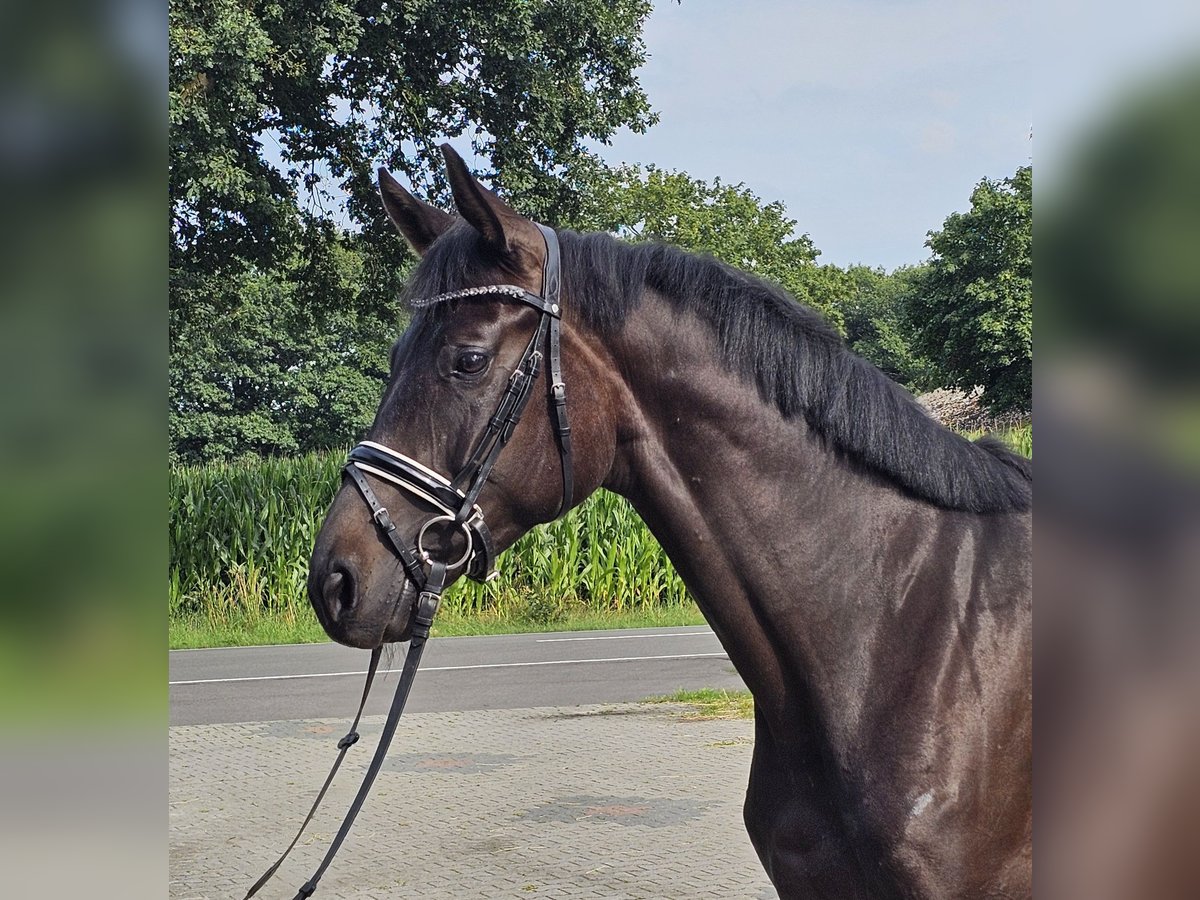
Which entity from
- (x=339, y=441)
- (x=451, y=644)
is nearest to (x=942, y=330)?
(x=339, y=441)

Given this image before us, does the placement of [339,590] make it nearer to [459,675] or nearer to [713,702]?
[713,702]

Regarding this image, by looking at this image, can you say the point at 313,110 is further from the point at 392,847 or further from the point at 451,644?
the point at 392,847

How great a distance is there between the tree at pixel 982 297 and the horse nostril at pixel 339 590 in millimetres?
30601

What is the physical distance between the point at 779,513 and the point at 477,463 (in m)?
0.65

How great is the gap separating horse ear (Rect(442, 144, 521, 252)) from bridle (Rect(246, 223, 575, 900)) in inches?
4.2

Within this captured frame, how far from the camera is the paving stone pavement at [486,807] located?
5.29 meters

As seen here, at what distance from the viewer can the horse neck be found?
7.36ft

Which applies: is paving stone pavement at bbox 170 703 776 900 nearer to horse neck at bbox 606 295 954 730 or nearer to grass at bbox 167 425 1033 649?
horse neck at bbox 606 295 954 730

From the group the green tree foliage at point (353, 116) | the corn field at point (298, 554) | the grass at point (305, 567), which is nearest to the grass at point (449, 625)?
the grass at point (305, 567)

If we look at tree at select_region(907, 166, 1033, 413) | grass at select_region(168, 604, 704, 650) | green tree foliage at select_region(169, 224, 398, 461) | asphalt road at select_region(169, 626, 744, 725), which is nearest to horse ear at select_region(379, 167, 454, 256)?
asphalt road at select_region(169, 626, 744, 725)

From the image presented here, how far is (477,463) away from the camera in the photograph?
7.32 ft
